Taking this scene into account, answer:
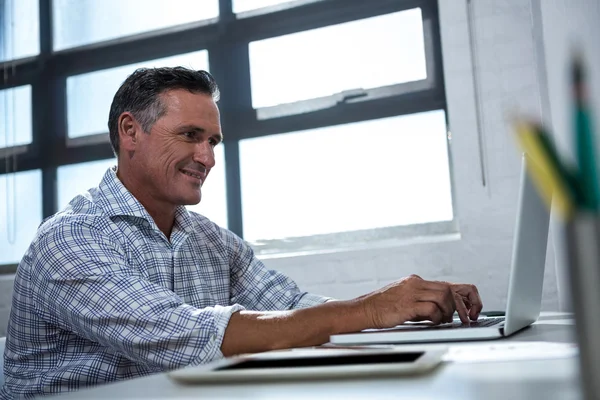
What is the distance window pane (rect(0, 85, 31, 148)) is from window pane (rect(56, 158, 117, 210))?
230 mm

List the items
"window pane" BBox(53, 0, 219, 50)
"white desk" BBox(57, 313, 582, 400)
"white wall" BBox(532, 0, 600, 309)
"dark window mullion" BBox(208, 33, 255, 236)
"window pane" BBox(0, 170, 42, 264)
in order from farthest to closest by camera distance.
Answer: "window pane" BBox(0, 170, 42, 264), "window pane" BBox(53, 0, 219, 50), "dark window mullion" BBox(208, 33, 255, 236), "white wall" BBox(532, 0, 600, 309), "white desk" BBox(57, 313, 582, 400)

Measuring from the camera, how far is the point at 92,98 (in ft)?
8.97

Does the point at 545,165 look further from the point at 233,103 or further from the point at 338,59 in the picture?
the point at 233,103

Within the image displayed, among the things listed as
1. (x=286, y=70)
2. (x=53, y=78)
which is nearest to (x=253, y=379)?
(x=286, y=70)

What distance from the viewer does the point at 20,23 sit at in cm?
285

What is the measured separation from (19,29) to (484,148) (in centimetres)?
200

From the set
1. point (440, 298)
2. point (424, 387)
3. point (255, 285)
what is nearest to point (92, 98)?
point (255, 285)

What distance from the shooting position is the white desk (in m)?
0.48

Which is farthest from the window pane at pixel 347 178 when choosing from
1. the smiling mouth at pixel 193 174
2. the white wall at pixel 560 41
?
the smiling mouth at pixel 193 174

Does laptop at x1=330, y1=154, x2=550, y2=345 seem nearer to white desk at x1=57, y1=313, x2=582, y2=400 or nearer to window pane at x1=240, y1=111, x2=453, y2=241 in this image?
white desk at x1=57, y1=313, x2=582, y2=400

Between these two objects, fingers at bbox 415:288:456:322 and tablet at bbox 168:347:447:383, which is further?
fingers at bbox 415:288:456:322

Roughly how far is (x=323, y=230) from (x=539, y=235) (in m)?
1.37

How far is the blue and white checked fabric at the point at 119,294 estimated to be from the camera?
1099mm

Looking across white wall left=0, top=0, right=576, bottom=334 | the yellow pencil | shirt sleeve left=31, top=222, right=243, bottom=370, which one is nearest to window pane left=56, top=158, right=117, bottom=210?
white wall left=0, top=0, right=576, bottom=334
